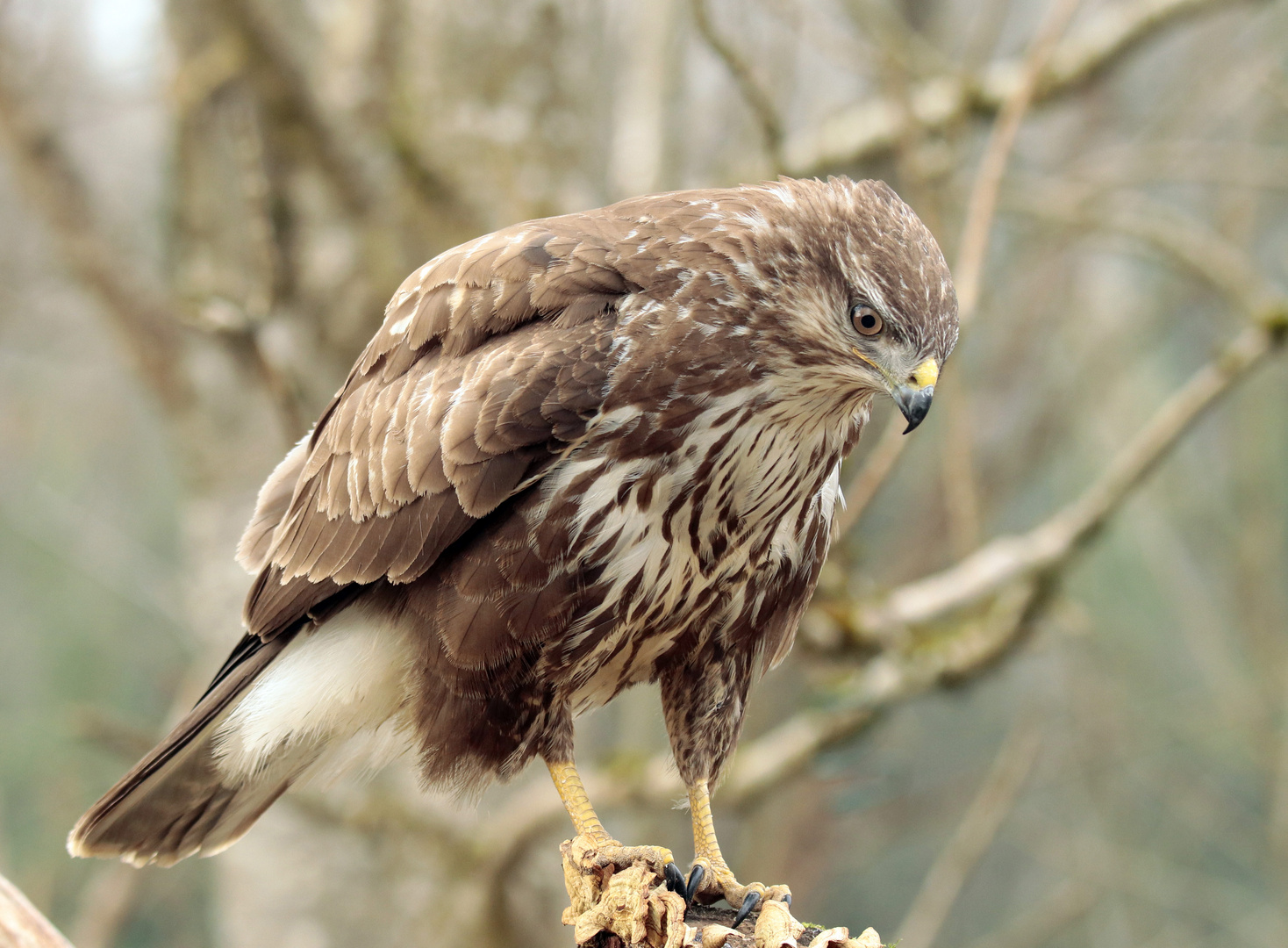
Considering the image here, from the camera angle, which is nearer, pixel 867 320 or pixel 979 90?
pixel 867 320

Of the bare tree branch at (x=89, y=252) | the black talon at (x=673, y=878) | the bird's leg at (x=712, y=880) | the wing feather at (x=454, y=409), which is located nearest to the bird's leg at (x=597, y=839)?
the black talon at (x=673, y=878)

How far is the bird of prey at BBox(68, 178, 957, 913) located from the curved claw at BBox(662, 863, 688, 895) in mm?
77

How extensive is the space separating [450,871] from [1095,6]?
687 cm

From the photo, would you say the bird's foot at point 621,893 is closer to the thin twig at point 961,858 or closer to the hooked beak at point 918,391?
the hooked beak at point 918,391

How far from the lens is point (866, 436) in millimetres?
6969

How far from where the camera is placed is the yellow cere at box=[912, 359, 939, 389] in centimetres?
235

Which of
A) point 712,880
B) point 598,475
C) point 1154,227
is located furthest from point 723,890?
point 1154,227

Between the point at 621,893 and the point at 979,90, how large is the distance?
4.25 metres

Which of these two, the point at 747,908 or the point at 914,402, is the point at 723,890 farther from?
the point at 914,402

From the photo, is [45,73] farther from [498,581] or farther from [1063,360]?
[1063,360]

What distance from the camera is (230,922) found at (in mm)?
5848

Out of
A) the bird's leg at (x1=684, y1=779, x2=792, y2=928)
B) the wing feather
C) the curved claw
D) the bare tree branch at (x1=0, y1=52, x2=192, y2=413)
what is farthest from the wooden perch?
the bare tree branch at (x1=0, y1=52, x2=192, y2=413)

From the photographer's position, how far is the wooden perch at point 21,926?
2.18m

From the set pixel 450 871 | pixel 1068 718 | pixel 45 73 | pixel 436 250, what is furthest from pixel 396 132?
pixel 1068 718
